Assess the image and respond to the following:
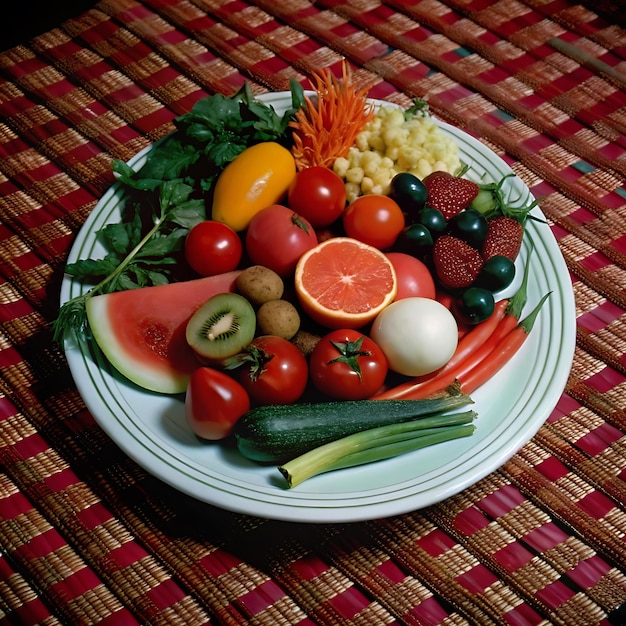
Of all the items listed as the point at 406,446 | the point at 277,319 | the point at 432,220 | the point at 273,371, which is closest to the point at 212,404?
the point at 273,371

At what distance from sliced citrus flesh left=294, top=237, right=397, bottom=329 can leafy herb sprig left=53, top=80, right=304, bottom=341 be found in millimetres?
304

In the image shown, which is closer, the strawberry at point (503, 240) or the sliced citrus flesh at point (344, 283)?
the sliced citrus flesh at point (344, 283)

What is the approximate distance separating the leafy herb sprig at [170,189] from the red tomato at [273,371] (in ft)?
1.10

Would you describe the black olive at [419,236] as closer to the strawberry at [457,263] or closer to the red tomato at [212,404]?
the strawberry at [457,263]

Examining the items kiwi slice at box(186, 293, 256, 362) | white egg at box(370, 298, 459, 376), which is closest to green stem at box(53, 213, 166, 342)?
kiwi slice at box(186, 293, 256, 362)

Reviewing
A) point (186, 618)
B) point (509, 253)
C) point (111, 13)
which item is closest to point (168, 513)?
point (186, 618)

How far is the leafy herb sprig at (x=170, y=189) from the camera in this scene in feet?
5.02

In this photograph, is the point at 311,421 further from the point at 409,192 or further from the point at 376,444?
the point at 409,192

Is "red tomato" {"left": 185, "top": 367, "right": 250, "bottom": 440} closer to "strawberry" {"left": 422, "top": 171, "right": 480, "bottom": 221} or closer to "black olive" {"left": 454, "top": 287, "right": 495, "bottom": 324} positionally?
"black olive" {"left": 454, "top": 287, "right": 495, "bottom": 324}

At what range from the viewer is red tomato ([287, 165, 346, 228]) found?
1588mm

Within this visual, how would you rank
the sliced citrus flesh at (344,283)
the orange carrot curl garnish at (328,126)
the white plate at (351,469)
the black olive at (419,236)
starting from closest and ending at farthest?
1. the white plate at (351,469)
2. the sliced citrus flesh at (344,283)
3. the black olive at (419,236)
4. the orange carrot curl garnish at (328,126)

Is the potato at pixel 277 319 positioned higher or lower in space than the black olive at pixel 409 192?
lower

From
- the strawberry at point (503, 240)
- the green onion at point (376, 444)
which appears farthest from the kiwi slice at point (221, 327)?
the strawberry at point (503, 240)

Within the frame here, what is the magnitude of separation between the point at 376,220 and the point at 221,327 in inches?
16.4
